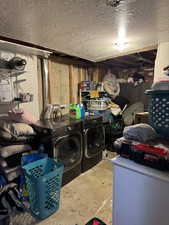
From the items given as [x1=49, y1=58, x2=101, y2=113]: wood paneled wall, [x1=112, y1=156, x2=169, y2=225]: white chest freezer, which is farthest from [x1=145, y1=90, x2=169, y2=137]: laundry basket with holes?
[x1=49, y1=58, x2=101, y2=113]: wood paneled wall

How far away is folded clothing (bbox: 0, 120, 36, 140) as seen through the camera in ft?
5.67

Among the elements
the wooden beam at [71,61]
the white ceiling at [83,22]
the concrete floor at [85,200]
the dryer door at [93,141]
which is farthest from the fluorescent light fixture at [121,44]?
the concrete floor at [85,200]

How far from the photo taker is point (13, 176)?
1.72 m

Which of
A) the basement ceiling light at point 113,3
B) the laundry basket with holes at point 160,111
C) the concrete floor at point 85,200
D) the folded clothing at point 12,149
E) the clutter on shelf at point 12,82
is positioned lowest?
the concrete floor at point 85,200

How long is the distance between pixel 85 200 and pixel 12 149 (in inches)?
43.8

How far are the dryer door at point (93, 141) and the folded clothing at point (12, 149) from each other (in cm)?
96

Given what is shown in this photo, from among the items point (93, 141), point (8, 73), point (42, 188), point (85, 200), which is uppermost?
point (8, 73)

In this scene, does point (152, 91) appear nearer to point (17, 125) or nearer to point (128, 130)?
point (128, 130)

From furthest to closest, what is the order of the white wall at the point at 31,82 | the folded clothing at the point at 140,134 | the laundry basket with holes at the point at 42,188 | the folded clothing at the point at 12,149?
the white wall at the point at 31,82 < the folded clothing at the point at 12,149 < the laundry basket with holes at the point at 42,188 < the folded clothing at the point at 140,134

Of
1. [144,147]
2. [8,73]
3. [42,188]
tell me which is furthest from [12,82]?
[144,147]

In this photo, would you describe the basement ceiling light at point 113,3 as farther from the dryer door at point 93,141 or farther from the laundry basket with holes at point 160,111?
the dryer door at point 93,141

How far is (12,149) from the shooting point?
1737 mm

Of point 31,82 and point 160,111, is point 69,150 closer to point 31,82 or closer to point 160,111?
point 31,82

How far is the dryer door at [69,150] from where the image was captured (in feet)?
6.68
